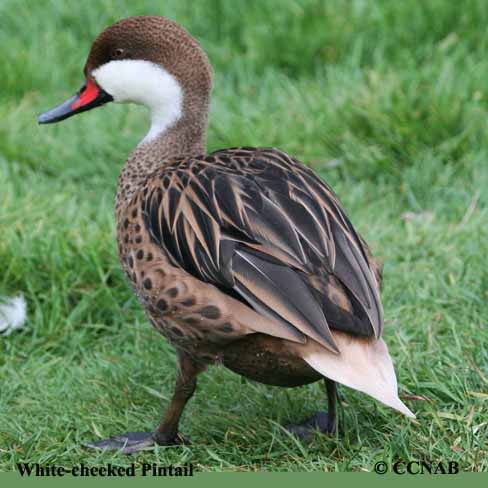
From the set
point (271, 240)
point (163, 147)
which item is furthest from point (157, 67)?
point (271, 240)

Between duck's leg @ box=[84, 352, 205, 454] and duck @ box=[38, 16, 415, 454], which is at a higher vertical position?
duck @ box=[38, 16, 415, 454]

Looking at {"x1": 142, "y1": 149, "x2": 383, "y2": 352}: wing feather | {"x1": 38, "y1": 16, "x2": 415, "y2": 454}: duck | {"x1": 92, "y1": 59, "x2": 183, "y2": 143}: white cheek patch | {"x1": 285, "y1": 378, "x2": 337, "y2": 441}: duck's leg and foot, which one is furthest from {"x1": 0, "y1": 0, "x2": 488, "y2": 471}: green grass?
{"x1": 92, "y1": 59, "x2": 183, "y2": 143}: white cheek patch

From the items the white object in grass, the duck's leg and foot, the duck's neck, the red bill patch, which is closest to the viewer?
the duck's leg and foot

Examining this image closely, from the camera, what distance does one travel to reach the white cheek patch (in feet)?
11.5

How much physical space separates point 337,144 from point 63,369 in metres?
1.87

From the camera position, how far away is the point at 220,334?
113 inches

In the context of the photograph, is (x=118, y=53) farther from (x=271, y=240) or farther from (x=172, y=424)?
(x=172, y=424)

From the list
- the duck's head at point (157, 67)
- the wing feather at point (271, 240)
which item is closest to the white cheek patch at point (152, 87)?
the duck's head at point (157, 67)

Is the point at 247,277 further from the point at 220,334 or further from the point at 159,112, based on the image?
the point at 159,112

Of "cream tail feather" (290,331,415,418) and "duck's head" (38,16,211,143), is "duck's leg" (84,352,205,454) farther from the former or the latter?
"duck's head" (38,16,211,143)

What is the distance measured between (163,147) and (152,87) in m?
0.19

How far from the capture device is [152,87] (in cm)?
353

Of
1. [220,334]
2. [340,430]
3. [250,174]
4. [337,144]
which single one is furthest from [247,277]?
[337,144]

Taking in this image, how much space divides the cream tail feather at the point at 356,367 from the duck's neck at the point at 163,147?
36.6 inches
